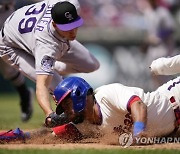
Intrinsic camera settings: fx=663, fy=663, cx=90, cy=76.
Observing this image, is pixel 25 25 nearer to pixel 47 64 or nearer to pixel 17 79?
pixel 47 64

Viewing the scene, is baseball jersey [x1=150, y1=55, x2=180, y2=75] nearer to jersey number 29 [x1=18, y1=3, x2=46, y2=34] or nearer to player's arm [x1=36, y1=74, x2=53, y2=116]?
player's arm [x1=36, y1=74, x2=53, y2=116]

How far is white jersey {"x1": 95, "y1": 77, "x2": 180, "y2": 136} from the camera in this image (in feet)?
21.2

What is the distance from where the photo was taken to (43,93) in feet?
24.4

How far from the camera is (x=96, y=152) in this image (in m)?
6.05

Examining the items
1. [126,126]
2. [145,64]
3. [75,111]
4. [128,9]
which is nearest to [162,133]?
[126,126]

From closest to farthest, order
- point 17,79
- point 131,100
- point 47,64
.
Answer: point 131,100 → point 47,64 → point 17,79

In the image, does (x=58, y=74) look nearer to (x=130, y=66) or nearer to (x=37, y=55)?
(x=37, y=55)

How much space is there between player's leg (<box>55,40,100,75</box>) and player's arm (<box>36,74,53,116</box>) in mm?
1225

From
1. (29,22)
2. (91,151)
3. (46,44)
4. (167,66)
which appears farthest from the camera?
(29,22)

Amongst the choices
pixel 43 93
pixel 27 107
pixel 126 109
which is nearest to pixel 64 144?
pixel 43 93

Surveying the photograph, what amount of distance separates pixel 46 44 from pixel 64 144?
145 centimetres

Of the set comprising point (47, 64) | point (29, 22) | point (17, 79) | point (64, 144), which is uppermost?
point (29, 22)

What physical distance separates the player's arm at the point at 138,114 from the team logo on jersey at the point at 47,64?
5.49ft

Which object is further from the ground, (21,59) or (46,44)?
→ (46,44)
